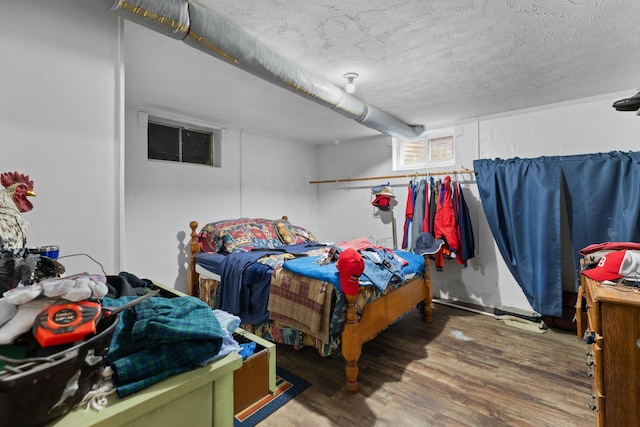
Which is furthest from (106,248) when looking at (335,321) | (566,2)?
(566,2)

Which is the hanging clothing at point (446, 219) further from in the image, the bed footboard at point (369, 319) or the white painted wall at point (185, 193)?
the white painted wall at point (185, 193)

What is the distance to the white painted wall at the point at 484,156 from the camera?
288cm

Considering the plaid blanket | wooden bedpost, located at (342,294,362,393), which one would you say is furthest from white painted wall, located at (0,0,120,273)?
wooden bedpost, located at (342,294,362,393)

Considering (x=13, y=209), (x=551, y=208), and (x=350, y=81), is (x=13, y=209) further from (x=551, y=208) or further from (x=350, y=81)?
(x=551, y=208)

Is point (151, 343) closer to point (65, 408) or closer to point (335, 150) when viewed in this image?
point (65, 408)

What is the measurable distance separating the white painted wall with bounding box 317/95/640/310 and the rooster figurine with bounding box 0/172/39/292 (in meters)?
3.81

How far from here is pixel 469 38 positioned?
188 centimetres

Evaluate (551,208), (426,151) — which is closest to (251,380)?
(551,208)

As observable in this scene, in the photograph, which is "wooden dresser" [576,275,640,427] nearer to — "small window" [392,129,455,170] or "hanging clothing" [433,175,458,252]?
"hanging clothing" [433,175,458,252]

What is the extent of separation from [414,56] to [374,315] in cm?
190

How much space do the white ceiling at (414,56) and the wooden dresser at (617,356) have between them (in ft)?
5.02

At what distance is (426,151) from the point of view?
13.4 feet

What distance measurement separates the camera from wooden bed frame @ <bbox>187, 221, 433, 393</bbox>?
6.70 ft

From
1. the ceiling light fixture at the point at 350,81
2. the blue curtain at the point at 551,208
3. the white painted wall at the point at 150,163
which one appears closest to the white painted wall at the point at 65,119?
the white painted wall at the point at 150,163
